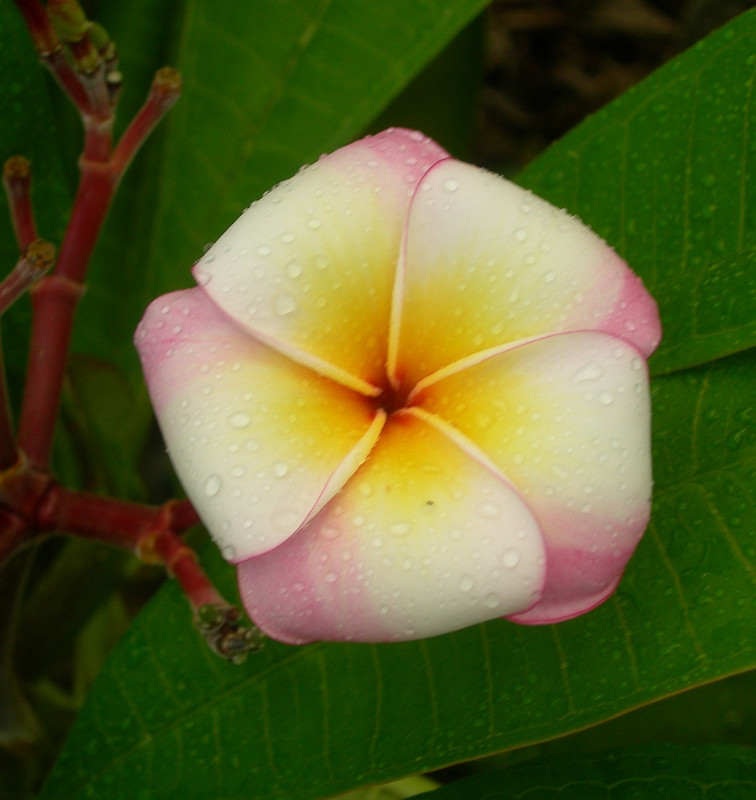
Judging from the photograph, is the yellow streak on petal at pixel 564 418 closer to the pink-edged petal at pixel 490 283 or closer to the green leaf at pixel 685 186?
the pink-edged petal at pixel 490 283

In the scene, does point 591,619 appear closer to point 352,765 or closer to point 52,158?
point 352,765

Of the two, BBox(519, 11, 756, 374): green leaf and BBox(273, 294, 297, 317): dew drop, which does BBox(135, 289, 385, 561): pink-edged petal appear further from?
BBox(519, 11, 756, 374): green leaf

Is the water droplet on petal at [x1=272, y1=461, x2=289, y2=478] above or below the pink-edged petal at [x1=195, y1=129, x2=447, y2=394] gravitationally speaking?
below

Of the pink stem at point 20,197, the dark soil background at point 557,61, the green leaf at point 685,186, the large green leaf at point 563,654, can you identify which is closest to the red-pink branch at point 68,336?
the pink stem at point 20,197

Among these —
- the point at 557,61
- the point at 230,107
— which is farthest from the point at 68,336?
the point at 557,61

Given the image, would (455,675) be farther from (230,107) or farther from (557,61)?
(557,61)

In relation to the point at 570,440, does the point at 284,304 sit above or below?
above

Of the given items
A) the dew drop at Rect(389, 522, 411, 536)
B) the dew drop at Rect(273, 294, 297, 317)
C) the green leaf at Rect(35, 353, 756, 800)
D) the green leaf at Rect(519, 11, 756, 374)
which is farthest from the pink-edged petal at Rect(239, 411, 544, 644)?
the green leaf at Rect(519, 11, 756, 374)
